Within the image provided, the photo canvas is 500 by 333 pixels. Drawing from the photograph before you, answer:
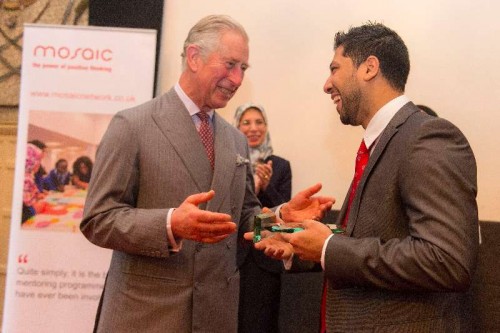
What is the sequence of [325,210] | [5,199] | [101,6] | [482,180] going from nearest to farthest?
[325,210]
[482,180]
[101,6]
[5,199]

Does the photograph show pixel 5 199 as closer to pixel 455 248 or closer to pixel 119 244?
pixel 119 244

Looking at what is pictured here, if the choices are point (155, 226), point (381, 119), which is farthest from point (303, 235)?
point (155, 226)

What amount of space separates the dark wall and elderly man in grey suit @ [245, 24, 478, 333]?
3.01 m

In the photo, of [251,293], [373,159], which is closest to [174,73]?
[251,293]

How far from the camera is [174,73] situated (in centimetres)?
457

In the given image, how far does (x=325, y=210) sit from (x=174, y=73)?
108 inches

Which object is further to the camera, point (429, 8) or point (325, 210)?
point (429, 8)

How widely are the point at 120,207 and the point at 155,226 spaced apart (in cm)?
16

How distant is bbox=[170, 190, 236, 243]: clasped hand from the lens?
5.74 feet

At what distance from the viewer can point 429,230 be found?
1402 millimetres

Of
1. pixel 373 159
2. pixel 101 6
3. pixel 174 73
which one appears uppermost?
pixel 101 6

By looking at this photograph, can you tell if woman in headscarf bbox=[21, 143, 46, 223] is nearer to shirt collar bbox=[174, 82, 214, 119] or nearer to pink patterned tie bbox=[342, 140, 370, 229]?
shirt collar bbox=[174, 82, 214, 119]

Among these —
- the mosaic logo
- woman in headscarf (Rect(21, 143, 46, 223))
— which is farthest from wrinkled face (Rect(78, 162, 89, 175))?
the mosaic logo

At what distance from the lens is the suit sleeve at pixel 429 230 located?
4.59 ft
